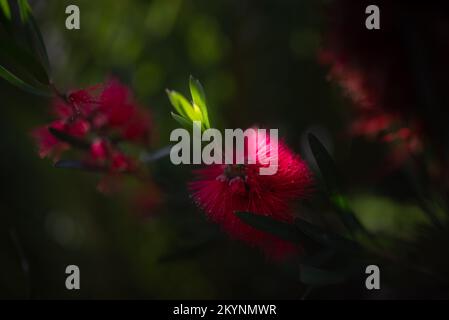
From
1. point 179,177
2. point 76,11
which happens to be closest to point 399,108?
point 179,177

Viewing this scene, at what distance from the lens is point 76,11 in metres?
0.59

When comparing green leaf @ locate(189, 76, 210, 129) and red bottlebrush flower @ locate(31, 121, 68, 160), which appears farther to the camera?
red bottlebrush flower @ locate(31, 121, 68, 160)

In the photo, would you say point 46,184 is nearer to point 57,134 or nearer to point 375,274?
point 57,134

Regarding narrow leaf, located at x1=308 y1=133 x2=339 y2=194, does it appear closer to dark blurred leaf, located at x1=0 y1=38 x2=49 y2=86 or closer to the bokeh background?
dark blurred leaf, located at x1=0 y1=38 x2=49 y2=86

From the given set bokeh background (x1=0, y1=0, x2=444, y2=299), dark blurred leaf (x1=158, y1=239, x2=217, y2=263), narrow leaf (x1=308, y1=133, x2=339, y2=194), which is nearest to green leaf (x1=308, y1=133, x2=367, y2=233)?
narrow leaf (x1=308, y1=133, x2=339, y2=194)

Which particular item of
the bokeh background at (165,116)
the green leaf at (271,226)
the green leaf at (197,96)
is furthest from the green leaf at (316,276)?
the bokeh background at (165,116)

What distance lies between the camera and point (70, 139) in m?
0.51

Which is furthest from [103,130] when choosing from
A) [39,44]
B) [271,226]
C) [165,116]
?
[165,116]

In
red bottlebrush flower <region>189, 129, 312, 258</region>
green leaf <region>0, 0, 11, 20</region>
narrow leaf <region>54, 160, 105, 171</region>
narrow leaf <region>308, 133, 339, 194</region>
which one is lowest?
red bottlebrush flower <region>189, 129, 312, 258</region>

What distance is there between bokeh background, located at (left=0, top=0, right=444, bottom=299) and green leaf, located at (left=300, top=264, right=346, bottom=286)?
344 millimetres

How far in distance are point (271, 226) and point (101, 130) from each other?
0.22 metres

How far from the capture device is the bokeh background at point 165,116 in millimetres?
805

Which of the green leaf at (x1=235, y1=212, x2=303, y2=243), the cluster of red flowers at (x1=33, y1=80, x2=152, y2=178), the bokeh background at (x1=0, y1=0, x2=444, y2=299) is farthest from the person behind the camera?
the bokeh background at (x1=0, y1=0, x2=444, y2=299)

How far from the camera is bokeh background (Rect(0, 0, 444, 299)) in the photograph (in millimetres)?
805
